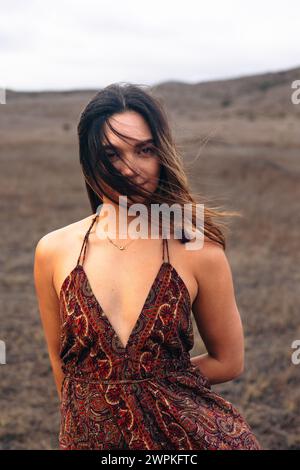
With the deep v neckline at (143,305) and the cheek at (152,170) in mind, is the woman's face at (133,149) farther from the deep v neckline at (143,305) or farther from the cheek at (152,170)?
the deep v neckline at (143,305)

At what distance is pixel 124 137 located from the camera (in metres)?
1.75

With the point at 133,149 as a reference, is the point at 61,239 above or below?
below

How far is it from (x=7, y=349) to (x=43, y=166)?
14.0 metres

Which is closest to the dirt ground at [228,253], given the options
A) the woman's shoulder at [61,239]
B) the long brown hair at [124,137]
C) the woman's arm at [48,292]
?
the long brown hair at [124,137]

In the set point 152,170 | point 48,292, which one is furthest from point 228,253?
point 152,170

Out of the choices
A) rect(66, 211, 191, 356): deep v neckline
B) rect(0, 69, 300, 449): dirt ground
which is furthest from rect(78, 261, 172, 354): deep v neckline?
rect(0, 69, 300, 449): dirt ground

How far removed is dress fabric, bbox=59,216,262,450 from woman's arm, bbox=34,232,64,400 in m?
0.18

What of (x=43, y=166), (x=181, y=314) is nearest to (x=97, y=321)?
(x=181, y=314)

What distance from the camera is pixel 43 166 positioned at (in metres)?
19.4

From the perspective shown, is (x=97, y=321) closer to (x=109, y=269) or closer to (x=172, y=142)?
(x=109, y=269)

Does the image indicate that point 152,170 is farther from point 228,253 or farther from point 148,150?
point 228,253

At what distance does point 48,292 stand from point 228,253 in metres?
8.04

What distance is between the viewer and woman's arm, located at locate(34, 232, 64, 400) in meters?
1.90

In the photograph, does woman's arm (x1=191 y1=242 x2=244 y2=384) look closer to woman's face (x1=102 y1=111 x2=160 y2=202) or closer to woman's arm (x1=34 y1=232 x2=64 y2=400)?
woman's face (x1=102 y1=111 x2=160 y2=202)
